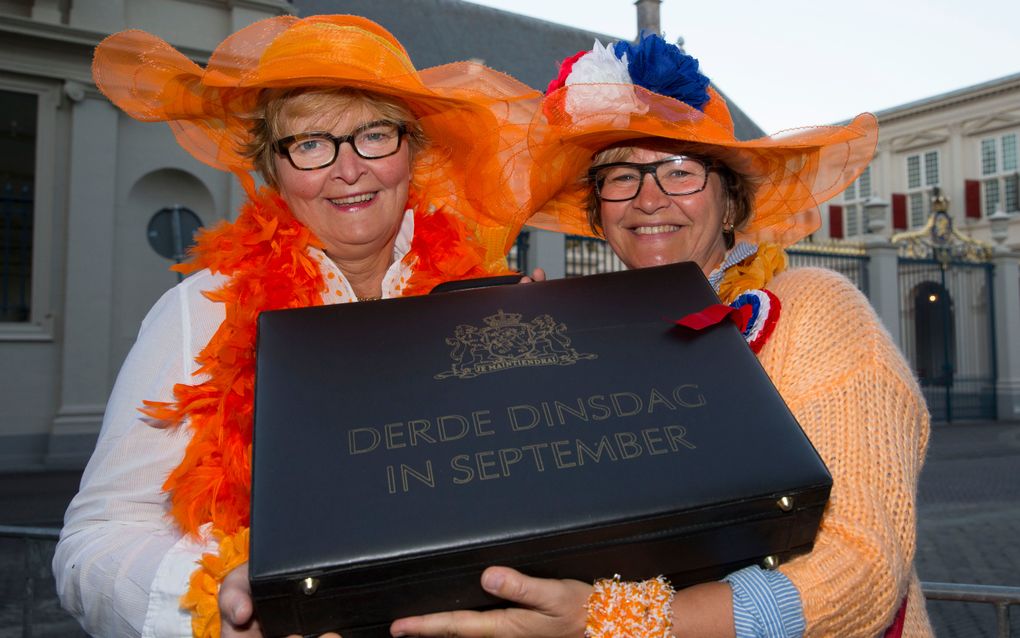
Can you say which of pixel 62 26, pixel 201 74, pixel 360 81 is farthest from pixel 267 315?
pixel 62 26

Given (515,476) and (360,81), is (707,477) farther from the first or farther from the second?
(360,81)

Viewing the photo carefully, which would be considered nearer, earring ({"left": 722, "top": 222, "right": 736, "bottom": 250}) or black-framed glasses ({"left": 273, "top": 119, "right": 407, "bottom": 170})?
black-framed glasses ({"left": 273, "top": 119, "right": 407, "bottom": 170})

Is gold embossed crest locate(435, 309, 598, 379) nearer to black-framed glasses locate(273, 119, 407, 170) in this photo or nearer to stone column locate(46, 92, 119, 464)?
black-framed glasses locate(273, 119, 407, 170)

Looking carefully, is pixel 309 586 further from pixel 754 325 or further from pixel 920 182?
pixel 920 182

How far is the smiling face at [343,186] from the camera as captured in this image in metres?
1.67

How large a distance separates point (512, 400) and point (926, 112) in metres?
31.4

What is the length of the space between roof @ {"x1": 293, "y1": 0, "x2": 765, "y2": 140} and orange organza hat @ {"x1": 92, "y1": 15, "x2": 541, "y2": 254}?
14.0 m

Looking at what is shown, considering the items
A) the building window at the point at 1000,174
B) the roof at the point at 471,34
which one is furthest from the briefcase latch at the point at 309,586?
the building window at the point at 1000,174

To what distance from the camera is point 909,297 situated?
15.3 meters

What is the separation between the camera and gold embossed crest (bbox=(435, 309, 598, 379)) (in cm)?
118

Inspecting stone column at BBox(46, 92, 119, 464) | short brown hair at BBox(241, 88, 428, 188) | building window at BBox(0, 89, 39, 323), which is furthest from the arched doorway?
building window at BBox(0, 89, 39, 323)

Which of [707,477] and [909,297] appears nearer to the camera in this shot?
[707,477]

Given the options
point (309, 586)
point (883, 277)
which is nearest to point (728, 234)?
point (309, 586)

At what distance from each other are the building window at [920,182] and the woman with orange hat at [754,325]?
29271 mm
